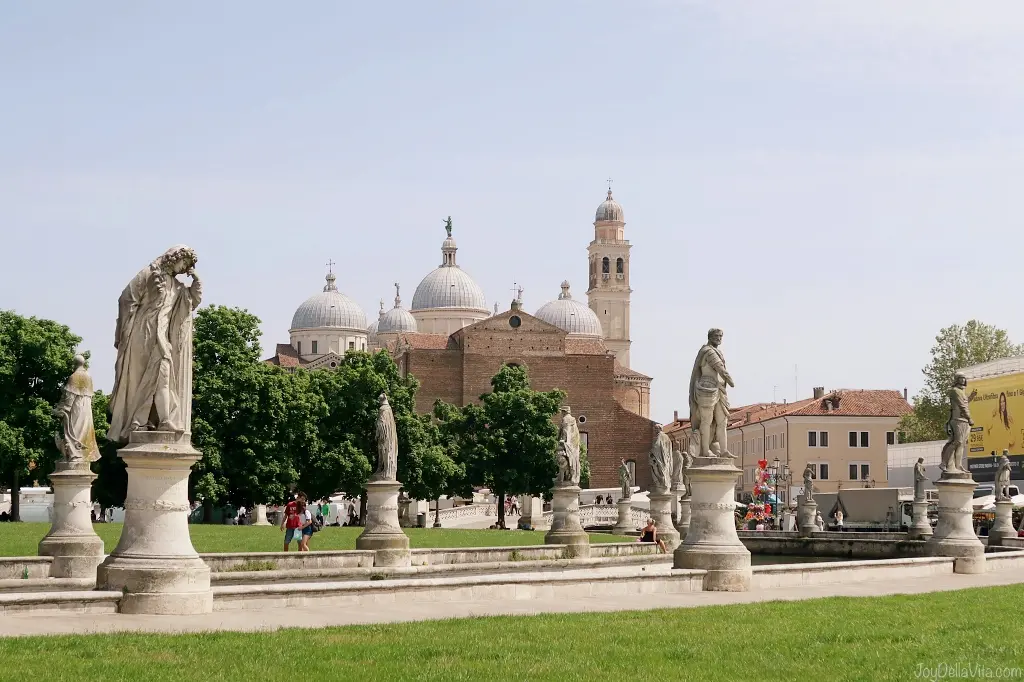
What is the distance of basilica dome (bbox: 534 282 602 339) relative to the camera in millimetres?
148125

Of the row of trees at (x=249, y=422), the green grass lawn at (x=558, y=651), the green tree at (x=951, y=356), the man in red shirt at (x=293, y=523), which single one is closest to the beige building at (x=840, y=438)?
the green tree at (x=951, y=356)

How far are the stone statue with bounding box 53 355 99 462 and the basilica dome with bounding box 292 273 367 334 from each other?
126 m

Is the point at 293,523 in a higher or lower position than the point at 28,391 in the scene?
lower

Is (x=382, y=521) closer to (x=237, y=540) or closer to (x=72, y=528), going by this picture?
(x=72, y=528)

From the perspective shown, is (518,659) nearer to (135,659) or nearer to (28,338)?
(135,659)

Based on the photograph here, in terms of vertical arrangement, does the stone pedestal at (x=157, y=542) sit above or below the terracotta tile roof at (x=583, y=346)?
below

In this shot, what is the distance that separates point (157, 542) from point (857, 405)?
10182 cm

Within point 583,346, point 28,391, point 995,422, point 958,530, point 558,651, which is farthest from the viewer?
point 583,346

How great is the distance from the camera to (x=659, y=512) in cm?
3941

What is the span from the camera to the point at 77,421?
74.1ft

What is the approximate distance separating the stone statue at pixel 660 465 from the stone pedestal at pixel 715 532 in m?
19.5

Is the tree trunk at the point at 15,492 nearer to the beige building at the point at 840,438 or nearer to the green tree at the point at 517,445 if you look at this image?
the green tree at the point at 517,445

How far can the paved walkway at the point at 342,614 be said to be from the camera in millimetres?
12461

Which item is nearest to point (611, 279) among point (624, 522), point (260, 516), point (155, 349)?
point (260, 516)
